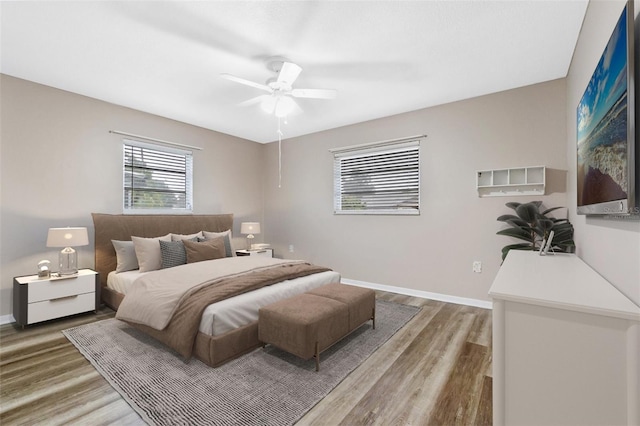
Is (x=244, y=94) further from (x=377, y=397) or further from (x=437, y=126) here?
(x=377, y=397)

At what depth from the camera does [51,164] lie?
3309mm

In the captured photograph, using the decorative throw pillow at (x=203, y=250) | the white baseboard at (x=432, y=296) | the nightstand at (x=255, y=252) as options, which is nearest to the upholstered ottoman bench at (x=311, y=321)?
the white baseboard at (x=432, y=296)

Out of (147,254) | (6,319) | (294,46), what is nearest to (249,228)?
(147,254)

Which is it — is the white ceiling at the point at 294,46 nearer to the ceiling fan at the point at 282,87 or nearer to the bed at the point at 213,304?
the ceiling fan at the point at 282,87

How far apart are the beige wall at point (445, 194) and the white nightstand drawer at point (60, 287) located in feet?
10.3

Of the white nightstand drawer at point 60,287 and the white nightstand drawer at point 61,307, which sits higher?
the white nightstand drawer at point 60,287

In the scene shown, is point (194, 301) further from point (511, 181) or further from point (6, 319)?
point (511, 181)

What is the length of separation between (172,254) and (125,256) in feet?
1.84

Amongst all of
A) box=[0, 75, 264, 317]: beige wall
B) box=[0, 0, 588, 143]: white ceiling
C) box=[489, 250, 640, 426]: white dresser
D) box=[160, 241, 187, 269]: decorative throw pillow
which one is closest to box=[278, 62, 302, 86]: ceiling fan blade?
box=[0, 0, 588, 143]: white ceiling

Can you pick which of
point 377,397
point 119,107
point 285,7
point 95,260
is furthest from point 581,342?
point 119,107

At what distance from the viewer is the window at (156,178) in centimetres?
404

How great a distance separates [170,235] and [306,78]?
278cm

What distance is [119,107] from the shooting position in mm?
3887

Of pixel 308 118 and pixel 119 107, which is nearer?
pixel 119 107
